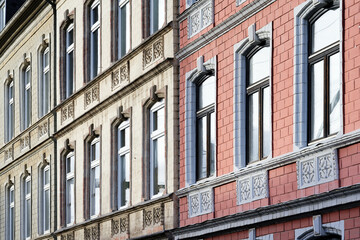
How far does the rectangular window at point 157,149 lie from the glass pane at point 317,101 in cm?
725

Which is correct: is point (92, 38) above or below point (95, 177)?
above

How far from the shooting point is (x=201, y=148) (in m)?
25.1

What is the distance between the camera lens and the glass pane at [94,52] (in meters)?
32.6

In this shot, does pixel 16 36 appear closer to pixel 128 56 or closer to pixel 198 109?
pixel 128 56

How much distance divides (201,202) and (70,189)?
36.3 ft

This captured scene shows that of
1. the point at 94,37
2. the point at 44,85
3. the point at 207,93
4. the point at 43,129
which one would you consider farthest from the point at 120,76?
the point at 44,85

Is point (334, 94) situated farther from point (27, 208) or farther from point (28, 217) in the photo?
point (27, 208)

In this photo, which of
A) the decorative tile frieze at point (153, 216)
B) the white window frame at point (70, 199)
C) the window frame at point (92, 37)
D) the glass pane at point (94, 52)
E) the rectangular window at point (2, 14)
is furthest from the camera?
the rectangular window at point (2, 14)

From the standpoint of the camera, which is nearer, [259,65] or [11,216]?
[259,65]

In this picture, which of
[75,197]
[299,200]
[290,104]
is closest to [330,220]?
[299,200]

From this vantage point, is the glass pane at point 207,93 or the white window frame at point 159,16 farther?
the white window frame at point 159,16

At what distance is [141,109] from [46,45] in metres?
10.8

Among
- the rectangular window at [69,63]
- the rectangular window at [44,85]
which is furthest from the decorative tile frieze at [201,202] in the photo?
the rectangular window at [44,85]

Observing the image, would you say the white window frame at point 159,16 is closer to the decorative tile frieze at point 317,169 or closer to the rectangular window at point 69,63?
the rectangular window at point 69,63
